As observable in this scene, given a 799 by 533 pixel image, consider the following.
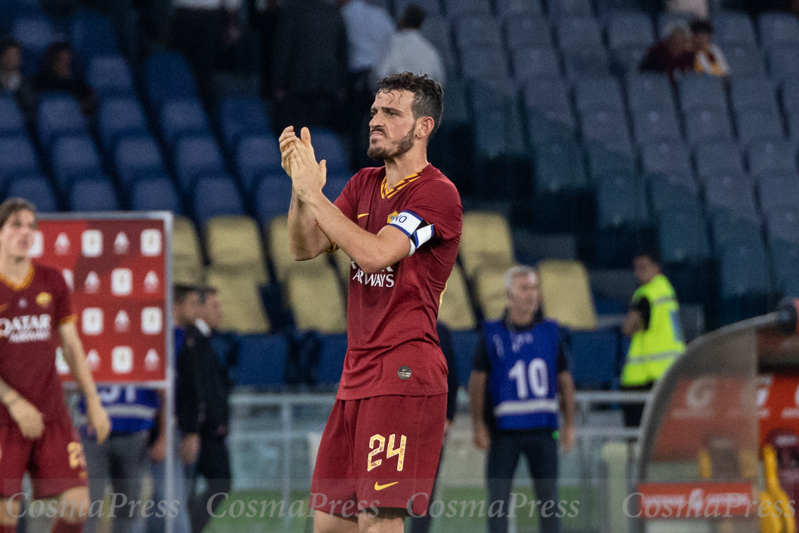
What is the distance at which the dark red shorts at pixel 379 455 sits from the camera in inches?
136

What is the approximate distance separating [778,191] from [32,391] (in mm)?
7540

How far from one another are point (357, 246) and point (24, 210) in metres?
2.87

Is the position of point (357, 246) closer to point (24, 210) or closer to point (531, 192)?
point (24, 210)

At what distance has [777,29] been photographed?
1316 centimetres

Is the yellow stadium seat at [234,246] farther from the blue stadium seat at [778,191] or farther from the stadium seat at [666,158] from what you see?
the blue stadium seat at [778,191]

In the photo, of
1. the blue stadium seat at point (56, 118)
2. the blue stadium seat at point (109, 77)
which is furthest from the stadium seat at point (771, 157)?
the blue stadium seat at point (56, 118)

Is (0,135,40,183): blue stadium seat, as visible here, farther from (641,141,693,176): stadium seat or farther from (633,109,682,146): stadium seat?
(633,109,682,146): stadium seat

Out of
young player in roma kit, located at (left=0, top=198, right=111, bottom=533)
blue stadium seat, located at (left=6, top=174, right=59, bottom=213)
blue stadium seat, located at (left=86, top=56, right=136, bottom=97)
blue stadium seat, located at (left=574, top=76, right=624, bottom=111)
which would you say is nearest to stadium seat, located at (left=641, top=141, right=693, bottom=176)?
blue stadium seat, located at (left=574, top=76, right=624, bottom=111)

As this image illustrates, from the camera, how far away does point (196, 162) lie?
9906 mm

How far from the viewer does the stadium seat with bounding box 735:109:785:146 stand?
11.6 m

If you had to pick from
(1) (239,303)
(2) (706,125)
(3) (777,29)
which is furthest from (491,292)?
(3) (777,29)

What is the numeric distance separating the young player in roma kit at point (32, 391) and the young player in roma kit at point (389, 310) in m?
2.40

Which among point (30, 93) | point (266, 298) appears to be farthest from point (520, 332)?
point (30, 93)

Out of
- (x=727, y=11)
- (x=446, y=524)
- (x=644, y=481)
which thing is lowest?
(x=446, y=524)
